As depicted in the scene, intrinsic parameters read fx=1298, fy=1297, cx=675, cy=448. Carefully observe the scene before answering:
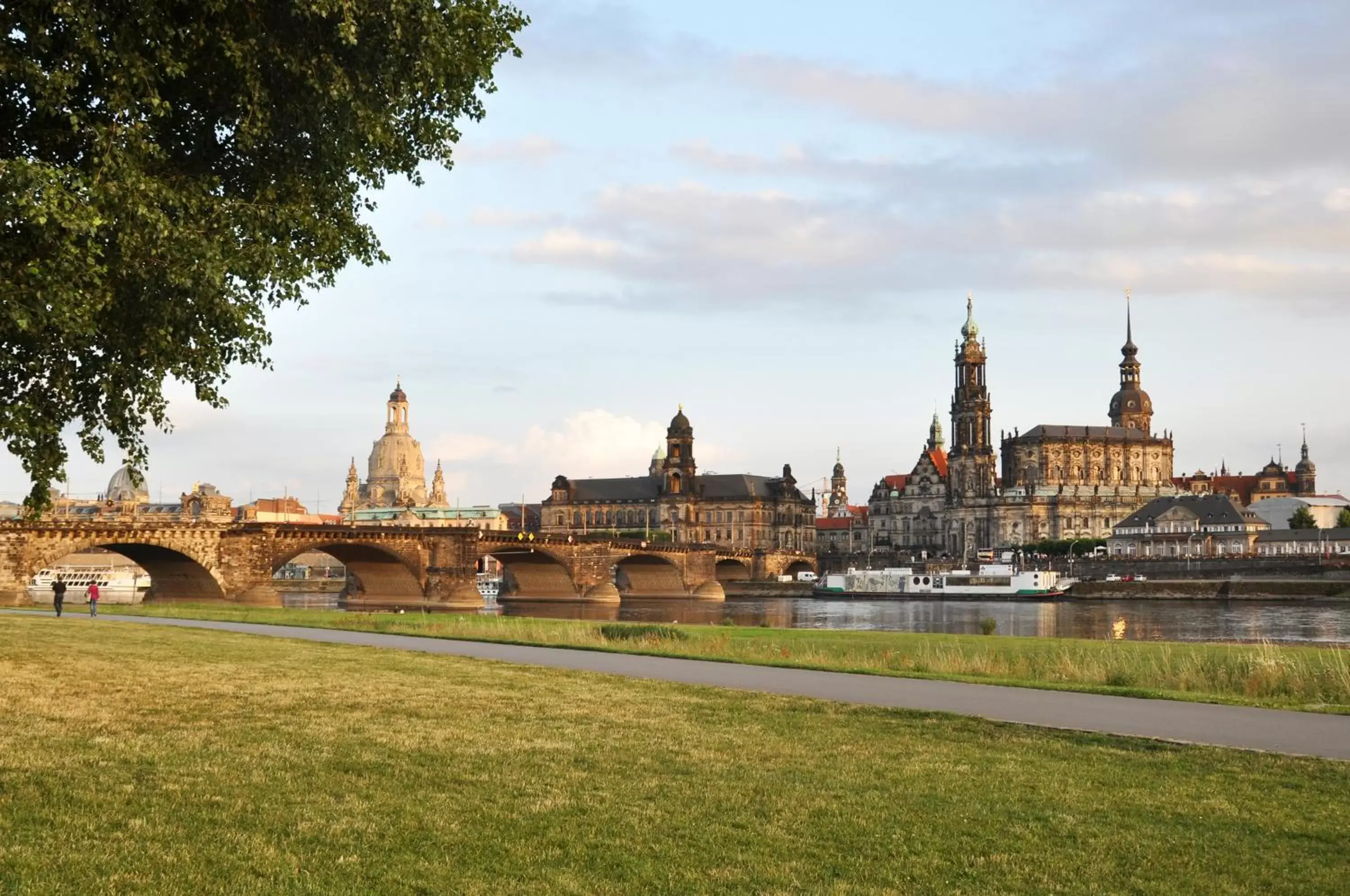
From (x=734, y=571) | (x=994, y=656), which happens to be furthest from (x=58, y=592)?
(x=734, y=571)

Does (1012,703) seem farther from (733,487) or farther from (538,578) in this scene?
(733,487)

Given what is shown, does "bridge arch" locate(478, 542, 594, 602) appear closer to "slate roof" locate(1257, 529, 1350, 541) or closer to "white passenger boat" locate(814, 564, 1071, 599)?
"white passenger boat" locate(814, 564, 1071, 599)

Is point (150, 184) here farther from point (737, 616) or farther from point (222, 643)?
point (737, 616)

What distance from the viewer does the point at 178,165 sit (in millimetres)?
13109

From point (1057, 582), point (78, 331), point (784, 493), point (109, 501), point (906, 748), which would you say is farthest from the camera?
point (784, 493)

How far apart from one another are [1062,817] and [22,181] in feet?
29.6

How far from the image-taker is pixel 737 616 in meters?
84.8

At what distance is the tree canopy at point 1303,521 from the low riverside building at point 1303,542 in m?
8.89

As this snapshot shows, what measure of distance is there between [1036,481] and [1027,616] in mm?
111092

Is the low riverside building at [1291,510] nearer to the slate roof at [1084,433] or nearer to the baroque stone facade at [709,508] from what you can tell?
the slate roof at [1084,433]

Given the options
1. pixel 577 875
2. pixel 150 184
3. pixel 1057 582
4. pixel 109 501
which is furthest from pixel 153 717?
pixel 1057 582

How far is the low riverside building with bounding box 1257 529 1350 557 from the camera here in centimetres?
13250

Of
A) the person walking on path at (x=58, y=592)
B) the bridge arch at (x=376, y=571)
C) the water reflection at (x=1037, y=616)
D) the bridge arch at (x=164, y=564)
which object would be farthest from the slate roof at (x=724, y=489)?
the person walking on path at (x=58, y=592)

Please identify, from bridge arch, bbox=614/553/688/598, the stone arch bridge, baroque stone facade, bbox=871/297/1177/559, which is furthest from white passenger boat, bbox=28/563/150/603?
baroque stone facade, bbox=871/297/1177/559
